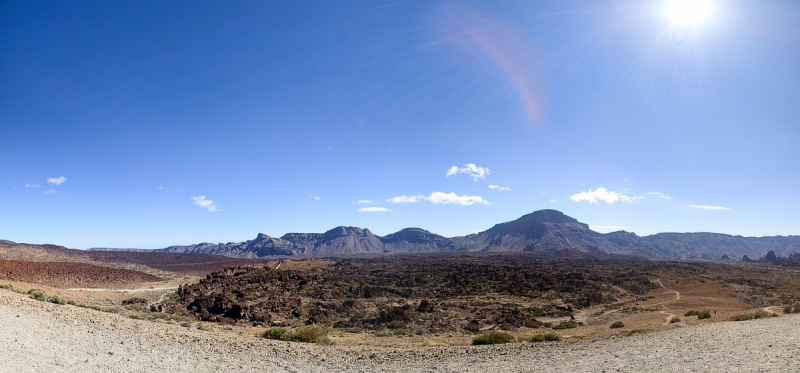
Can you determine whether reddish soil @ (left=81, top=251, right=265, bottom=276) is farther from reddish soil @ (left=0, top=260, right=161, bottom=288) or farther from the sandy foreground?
the sandy foreground

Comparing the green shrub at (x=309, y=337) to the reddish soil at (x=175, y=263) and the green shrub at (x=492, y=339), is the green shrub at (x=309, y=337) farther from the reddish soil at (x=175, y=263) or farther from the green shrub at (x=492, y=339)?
the reddish soil at (x=175, y=263)

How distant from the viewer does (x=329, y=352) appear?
52.0 ft

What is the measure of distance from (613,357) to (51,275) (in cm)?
6499

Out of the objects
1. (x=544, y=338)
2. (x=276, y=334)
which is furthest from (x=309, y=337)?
(x=544, y=338)

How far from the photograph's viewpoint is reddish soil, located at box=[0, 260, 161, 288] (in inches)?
1955

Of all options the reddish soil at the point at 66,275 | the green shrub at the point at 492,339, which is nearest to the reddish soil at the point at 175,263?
the reddish soil at the point at 66,275

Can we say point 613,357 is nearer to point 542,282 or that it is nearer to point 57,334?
point 57,334

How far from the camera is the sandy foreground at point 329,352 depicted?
11.7 meters

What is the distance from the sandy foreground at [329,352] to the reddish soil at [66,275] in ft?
138

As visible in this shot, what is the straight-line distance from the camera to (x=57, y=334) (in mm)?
13867

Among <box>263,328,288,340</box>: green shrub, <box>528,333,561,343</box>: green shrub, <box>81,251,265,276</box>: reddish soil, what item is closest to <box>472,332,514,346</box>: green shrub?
<box>528,333,561,343</box>: green shrub

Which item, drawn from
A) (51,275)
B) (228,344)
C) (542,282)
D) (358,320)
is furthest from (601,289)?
(51,275)

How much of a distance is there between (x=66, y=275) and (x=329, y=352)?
5750 centimetres

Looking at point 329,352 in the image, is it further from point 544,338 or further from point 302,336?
point 544,338
